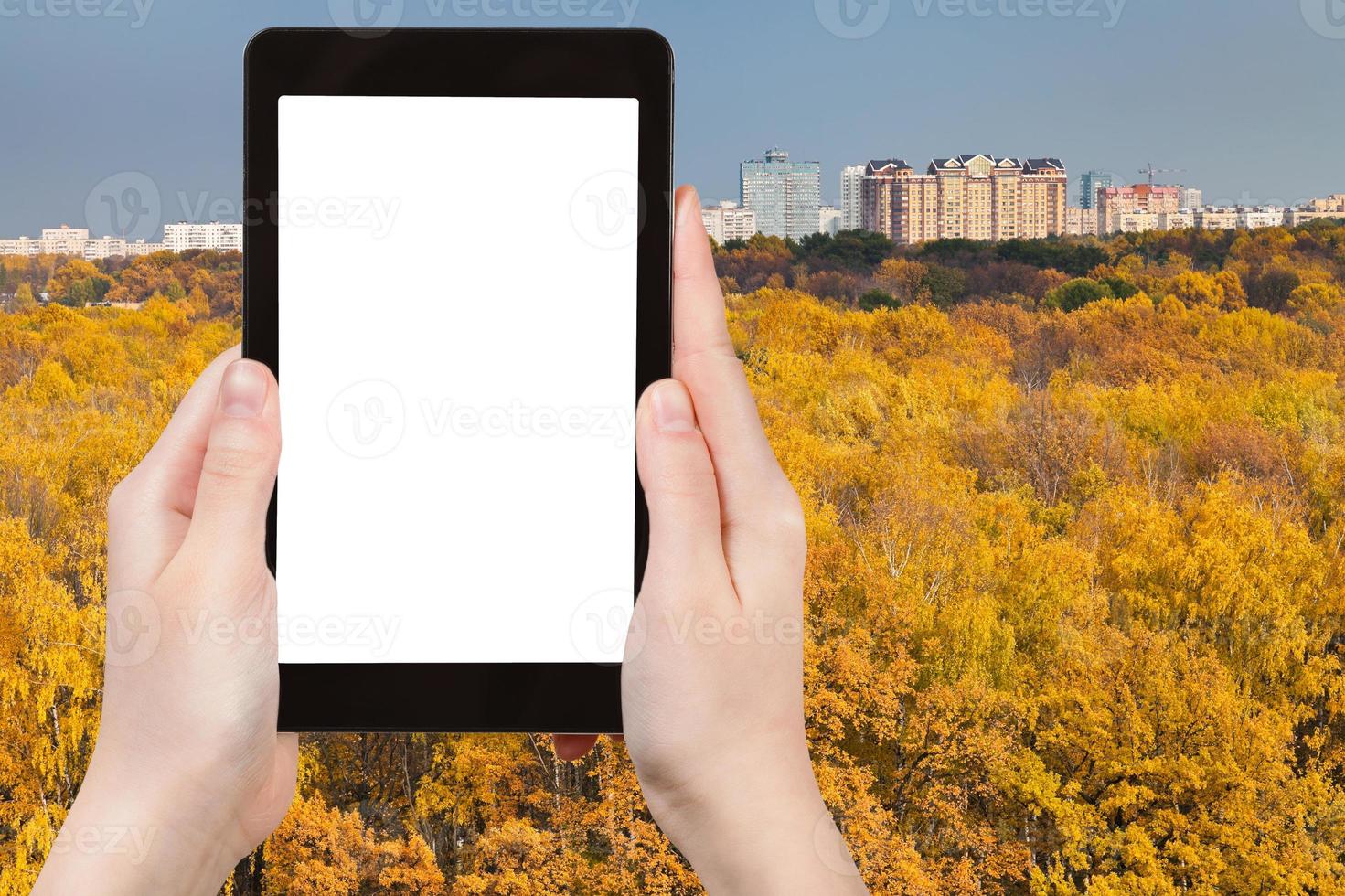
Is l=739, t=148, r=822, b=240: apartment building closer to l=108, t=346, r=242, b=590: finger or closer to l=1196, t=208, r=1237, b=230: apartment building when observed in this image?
l=1196, t=208, r=1237, b=230: apartment building

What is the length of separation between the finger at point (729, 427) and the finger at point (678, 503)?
0.08ft

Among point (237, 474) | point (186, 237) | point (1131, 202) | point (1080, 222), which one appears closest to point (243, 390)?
point (237, 474)

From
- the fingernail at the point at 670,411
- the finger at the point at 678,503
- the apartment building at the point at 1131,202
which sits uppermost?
the apartment building at the point at 1131,202

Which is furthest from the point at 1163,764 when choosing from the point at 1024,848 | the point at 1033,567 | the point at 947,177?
the point at 947,177

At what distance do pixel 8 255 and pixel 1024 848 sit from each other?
2632 centimetres

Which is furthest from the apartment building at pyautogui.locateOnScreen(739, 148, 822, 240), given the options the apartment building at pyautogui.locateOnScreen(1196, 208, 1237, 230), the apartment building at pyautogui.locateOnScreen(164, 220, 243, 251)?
the apartment building at pyautogui.locateOnScreen(164, 220, 243, 251)

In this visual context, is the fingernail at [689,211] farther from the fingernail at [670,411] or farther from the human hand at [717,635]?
the fingernail at [670,411]

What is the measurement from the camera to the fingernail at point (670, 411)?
1045 mm

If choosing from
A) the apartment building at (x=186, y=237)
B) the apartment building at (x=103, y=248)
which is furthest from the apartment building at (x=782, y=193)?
the apartment building at (x=103, y=248)

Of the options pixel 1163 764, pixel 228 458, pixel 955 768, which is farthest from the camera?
pixel 955 768

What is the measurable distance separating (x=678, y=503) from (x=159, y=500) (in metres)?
0.55

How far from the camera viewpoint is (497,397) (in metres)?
1.08

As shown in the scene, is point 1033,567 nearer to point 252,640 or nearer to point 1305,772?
point 1305,772

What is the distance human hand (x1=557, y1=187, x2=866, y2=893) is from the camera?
97 cm
